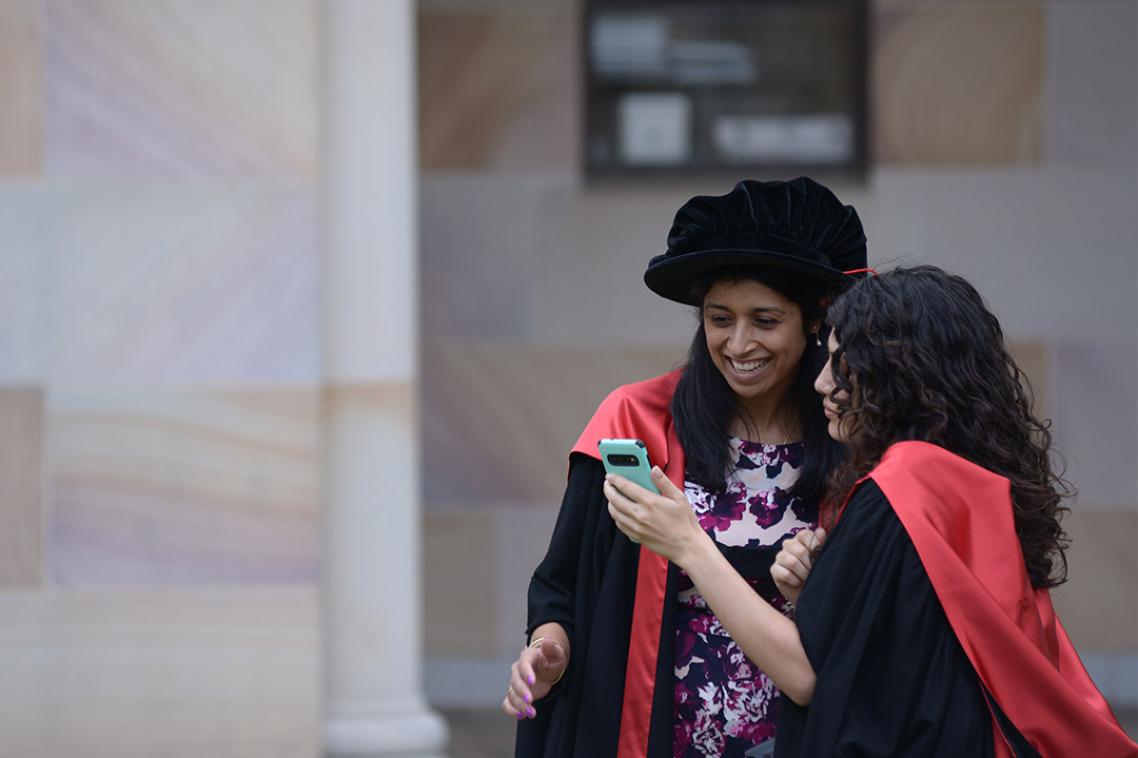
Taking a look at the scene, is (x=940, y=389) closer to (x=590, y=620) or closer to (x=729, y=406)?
(x=729, y=406)

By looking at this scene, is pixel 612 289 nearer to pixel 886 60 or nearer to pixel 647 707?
pixel 886 60

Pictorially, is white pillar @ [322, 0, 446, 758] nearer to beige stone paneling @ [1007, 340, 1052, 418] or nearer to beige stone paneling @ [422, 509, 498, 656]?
beige stone paneling @ [422, 509, 498, 656]

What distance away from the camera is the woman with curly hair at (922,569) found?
2252 millimetres

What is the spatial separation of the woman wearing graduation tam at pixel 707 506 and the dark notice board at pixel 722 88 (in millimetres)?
4631

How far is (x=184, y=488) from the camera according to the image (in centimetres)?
568

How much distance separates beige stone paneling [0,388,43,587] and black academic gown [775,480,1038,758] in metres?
4.14

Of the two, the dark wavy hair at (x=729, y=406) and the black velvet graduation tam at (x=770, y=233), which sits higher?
the black velvet graduation tam at (x=770, y=233)

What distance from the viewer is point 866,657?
89.8 inches

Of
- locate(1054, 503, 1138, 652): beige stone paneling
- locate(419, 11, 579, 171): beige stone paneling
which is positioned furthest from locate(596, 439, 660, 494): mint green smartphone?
locate(1054, 503, 1138, 652): beige stone paneling

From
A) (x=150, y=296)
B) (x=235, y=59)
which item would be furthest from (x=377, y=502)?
(x=235, y=59)

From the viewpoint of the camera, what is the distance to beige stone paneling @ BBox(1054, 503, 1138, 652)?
7.30 meters

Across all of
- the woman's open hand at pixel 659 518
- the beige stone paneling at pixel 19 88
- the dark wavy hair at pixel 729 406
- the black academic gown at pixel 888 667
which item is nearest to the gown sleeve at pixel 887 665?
the black academic gown at pixel 888 667

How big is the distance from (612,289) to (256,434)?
90.5 inches

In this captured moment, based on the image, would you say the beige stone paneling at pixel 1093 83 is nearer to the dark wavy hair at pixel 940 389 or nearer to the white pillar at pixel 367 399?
the white pillar at pixel 367 399
